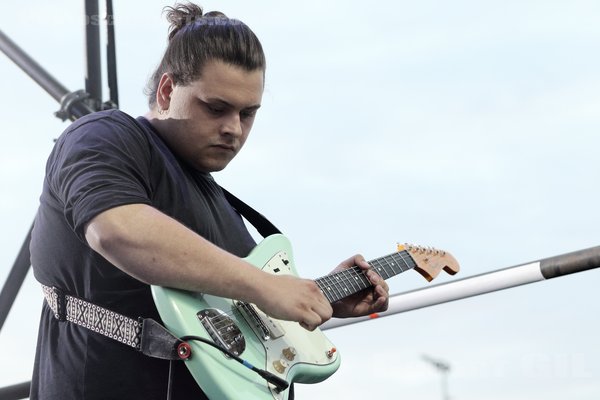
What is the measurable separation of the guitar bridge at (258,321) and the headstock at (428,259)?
0.82 m

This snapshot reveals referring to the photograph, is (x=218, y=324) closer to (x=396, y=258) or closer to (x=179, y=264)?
(x=179, y=264)

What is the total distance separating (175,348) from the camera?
1.82 meters

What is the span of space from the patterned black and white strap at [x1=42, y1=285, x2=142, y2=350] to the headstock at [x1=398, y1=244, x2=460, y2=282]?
1.16m

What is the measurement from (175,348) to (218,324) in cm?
14

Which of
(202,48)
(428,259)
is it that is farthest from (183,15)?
(428,259)

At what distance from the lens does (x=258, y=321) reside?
206 centimetres

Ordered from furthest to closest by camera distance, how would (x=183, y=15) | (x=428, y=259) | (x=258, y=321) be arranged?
(x=428, y=259) → (x=183, y=15) → (x=258, y=321)

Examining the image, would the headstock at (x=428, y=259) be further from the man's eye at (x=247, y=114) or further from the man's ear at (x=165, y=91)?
the man's ear at (x=165, y=91)

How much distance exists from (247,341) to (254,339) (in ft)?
0.10

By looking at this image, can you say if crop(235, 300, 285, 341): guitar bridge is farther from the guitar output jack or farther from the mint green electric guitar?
the guitar output jack

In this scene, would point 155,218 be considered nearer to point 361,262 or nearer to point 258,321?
point 258,321

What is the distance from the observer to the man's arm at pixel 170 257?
169 cm

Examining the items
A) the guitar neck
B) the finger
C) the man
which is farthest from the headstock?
the man

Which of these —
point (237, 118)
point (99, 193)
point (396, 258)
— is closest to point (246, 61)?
point (237, 118)
